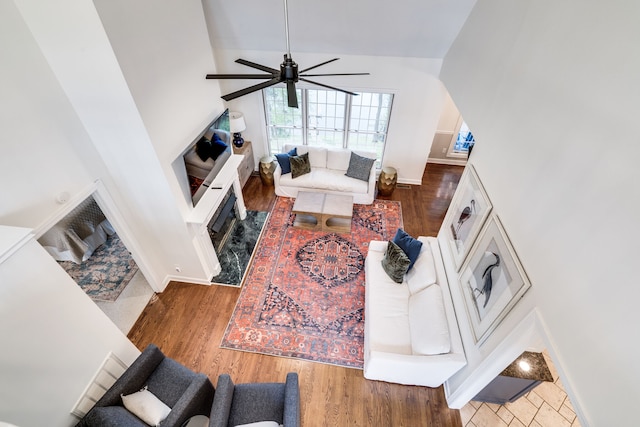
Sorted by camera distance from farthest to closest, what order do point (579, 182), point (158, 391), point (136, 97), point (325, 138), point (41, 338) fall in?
point (325, 138), point (158, 391), point (136, 97), point (41, 338), point (579, 182)

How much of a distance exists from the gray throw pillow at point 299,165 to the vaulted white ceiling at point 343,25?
180 centimetres

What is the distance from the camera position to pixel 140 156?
113 inches

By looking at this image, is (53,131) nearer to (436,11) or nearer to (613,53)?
(613,53)

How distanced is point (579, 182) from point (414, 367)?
228 cm

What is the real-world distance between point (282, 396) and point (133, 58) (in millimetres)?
3377

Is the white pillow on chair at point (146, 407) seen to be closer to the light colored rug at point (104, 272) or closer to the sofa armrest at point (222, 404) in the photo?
the sofa armrest at point (222, 404)

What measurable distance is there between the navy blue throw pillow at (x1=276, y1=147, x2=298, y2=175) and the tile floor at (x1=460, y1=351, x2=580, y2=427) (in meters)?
4.50

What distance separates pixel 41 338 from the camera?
2039 millimetres

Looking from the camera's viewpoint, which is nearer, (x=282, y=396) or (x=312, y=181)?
(x=282, y=396)

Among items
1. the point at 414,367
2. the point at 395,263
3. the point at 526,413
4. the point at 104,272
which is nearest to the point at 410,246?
the point at 395,263

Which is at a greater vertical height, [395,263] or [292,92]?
[292,92]

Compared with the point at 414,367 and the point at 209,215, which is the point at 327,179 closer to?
the point at 209,215

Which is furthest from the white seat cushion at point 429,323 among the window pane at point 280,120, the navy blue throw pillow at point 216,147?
the window pane at point 280,120

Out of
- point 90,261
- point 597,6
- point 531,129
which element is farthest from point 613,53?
point 90,261
